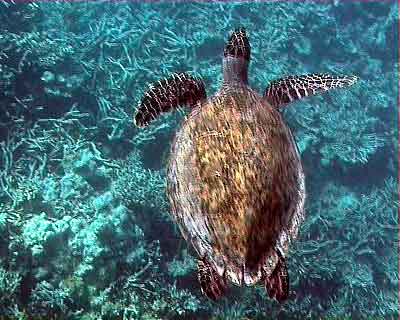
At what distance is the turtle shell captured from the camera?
74 centimetres

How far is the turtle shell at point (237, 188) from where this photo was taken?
2.43ft

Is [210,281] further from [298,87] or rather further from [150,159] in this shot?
[150,159]

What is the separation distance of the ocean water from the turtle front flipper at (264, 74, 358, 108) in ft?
3.07

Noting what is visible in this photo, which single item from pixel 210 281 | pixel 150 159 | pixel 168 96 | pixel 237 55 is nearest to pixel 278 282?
pixel 210 281

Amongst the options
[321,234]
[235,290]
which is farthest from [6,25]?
[321,234]

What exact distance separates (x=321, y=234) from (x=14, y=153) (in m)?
1.45

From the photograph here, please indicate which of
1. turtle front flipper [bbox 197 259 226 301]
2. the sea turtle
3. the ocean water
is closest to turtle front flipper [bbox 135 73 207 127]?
the sea turtle

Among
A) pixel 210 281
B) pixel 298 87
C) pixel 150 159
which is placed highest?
pixel 298 87

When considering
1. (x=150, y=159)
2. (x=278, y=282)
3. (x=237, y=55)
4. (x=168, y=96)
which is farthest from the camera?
(x=150, y=159)

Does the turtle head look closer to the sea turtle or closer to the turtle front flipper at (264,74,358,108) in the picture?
the turtle front flipper at (264,74,358,108)

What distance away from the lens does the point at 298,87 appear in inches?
42.9

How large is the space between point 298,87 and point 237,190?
429 mm

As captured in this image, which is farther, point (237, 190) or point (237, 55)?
point (237, 55)

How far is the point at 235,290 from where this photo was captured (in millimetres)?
2277
